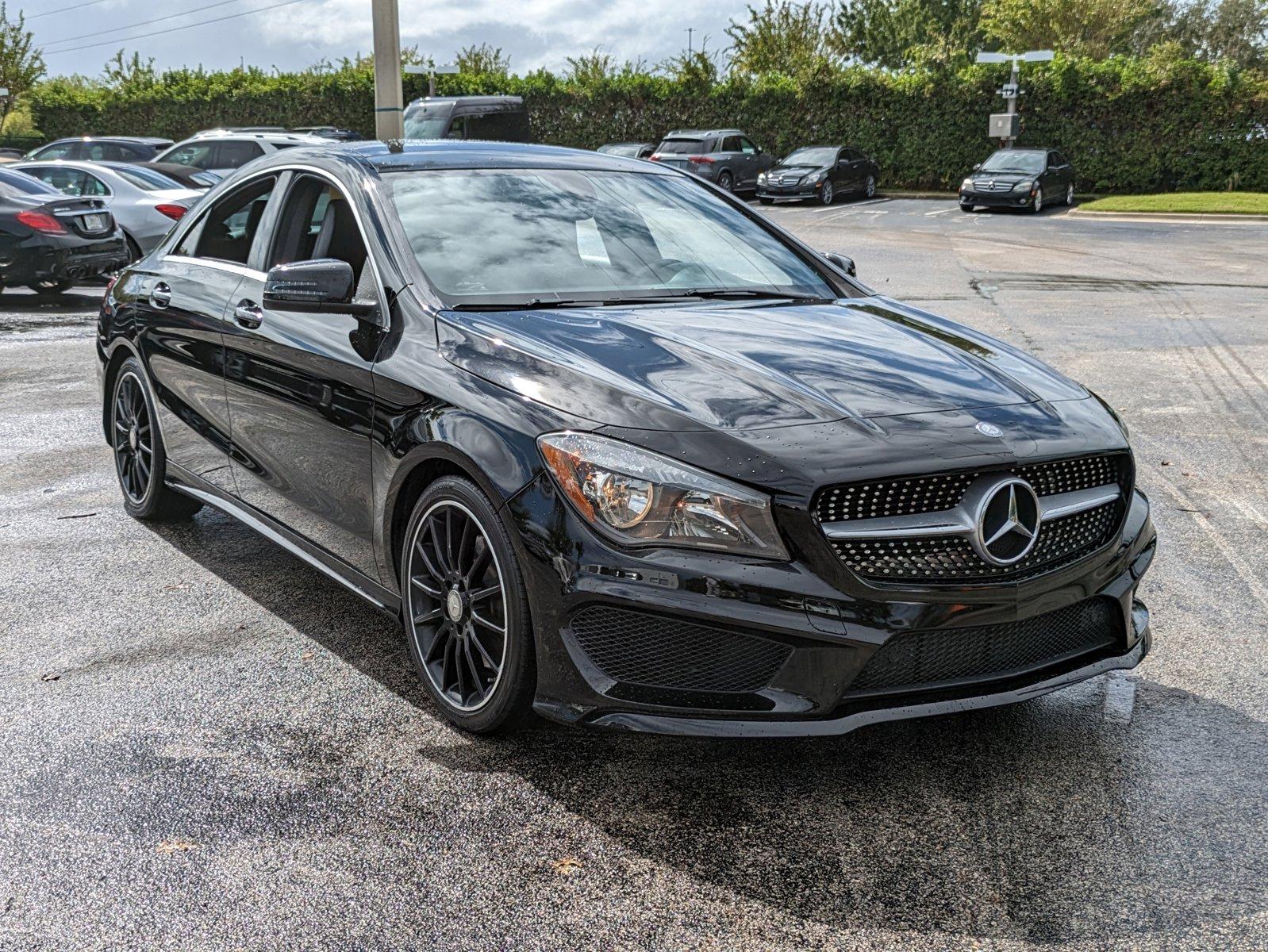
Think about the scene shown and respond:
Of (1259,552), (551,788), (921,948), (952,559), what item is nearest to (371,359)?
(551,788)

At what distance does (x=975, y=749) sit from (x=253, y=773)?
1976mm

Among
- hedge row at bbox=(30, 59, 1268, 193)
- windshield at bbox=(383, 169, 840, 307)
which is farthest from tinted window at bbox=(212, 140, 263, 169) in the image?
hedge row at bbox=(30, 59, 1268, 193)

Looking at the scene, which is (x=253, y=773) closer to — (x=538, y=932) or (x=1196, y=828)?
(x=538, y=932)

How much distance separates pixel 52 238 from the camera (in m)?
14.9

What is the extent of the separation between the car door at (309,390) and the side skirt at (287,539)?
0.04 meters

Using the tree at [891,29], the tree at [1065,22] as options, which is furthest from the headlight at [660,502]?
the tree at [891,29]

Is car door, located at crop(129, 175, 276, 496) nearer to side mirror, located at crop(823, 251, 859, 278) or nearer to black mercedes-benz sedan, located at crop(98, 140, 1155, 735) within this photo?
black mercedes-benz sedan, located at crop(98, 140, 1155, 735)

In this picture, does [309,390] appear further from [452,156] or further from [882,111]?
[882,111]

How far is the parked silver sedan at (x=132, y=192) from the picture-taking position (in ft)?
→ 55.7

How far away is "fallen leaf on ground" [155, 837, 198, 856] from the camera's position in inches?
127

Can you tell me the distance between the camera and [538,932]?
9.50 ft

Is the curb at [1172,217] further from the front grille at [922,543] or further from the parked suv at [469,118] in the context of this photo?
the front grille at [922,543]

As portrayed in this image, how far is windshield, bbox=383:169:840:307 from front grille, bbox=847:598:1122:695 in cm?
165

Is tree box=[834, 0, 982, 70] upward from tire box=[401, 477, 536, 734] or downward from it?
upward
